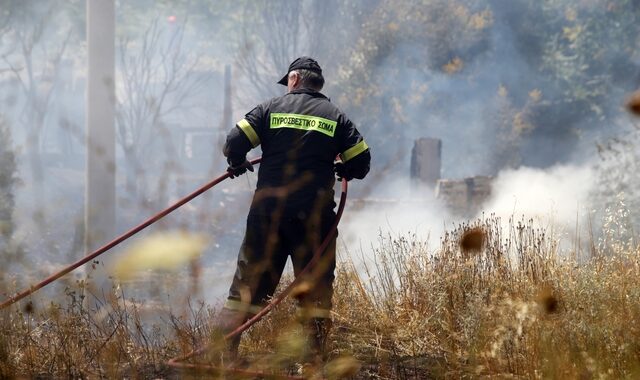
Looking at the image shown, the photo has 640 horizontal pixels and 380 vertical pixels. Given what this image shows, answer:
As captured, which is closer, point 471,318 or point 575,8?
point 471,318

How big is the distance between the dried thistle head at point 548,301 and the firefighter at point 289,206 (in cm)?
129

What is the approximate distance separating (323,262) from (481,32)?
18.9 meters

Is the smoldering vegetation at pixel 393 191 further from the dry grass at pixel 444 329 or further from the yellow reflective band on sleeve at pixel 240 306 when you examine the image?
the yellow reflective band on sleeve at pixel 240 306

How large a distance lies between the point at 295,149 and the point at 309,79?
0.51 m

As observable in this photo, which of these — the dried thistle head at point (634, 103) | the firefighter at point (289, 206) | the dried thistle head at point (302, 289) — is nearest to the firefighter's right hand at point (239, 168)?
the firefighter at point (289, 206)

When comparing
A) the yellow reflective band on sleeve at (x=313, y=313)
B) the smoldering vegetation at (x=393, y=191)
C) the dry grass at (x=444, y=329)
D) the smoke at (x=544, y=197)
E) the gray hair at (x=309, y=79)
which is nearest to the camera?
the dry grass at (x=444, y=329)

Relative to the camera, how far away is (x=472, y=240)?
19.1 feet

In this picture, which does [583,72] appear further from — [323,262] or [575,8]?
[323,262]

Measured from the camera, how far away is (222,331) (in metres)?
4.77

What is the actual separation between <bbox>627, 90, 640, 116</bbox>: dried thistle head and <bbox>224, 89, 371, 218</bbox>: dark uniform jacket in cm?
1683

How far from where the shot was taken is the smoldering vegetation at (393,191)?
15.3ft

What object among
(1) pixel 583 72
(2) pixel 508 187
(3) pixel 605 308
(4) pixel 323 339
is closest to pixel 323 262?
(4) pixel 323 339

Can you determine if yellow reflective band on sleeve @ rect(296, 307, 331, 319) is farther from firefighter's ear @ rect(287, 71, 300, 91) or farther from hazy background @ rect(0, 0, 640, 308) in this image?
hazy background @ rect(0, 0, 640, 308)

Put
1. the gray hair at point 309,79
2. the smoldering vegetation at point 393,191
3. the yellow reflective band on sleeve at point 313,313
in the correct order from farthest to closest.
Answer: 1. the gray hair at point 309,79
2. the yellow reflective band on sleeve at point 313,313
3. the smoldering vegetation at point 393,191
